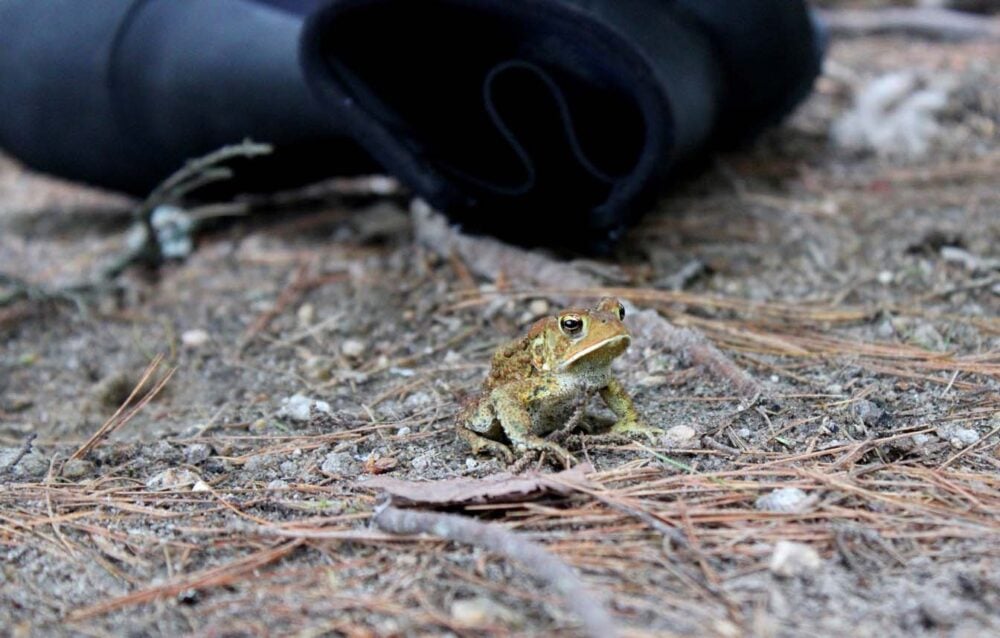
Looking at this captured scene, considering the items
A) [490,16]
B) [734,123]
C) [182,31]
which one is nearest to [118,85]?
[182,31]

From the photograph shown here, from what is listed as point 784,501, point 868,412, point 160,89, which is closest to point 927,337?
point 868,412

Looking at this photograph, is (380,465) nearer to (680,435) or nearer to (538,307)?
(680,435)

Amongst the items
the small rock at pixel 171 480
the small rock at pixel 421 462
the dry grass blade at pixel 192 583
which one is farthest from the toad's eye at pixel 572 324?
the small rock at pixel 171 480

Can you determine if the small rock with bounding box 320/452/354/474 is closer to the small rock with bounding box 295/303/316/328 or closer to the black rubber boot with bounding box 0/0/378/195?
the small rock with bounding box 295/303/316/328

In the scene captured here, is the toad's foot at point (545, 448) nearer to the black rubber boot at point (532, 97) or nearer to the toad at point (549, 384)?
the toad at point (549, 384)

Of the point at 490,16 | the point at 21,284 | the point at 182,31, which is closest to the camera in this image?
the point at 490,16

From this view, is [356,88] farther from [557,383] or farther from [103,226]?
[103,226]
